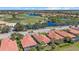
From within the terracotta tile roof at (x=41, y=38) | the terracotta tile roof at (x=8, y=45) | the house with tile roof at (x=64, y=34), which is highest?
the house with tile roof at (x=64, y=34)

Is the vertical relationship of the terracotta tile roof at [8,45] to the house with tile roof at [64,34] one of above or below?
below

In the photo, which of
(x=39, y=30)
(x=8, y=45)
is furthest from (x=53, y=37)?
(x=8, y=45)

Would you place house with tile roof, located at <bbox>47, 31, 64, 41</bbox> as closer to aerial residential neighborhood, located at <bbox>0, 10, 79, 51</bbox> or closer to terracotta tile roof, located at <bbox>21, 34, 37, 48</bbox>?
aerial residential neighborhood, located at <bbox>0, 10, 79, 51</bbox>

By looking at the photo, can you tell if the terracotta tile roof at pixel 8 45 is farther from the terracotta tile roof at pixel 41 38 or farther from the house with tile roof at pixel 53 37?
the house with tile roof at pixel 53 37

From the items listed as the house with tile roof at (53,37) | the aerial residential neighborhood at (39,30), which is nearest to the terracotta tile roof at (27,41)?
the aerial residential neighborhood at (39,30)

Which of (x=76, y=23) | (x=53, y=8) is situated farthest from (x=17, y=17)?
(x=76, y=23)

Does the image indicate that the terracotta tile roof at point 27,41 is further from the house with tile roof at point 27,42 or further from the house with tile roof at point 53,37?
the house with tile roof at point 53,37

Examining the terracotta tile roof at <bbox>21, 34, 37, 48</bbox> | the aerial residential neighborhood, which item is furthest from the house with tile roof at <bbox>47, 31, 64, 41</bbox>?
the terracotta tile roof at <bbox>21, 34, 37, 48</bbox>

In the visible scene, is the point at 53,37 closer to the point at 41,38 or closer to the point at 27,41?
the point at 41,38
